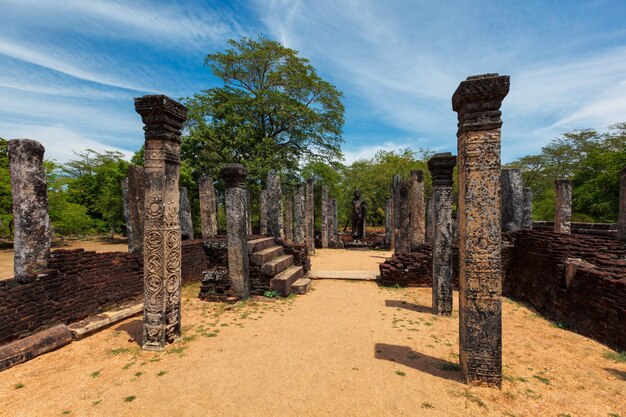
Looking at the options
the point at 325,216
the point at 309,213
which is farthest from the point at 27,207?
the point at 325,216

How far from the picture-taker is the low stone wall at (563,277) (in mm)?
5207

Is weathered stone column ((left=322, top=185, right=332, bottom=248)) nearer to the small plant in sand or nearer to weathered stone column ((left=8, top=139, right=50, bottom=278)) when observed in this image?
the small plant in sand

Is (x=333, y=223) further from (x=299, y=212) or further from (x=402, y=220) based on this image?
(x=402, y=220)

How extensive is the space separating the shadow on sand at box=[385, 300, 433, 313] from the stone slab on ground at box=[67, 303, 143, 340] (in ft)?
20.4

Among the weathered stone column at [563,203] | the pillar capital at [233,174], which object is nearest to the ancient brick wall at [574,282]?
the weathered stone column at [563,203]

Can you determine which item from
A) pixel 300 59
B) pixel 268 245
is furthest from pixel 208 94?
pixel 268 245

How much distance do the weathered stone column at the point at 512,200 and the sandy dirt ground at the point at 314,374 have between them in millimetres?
5694

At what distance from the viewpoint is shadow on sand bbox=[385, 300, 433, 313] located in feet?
23.6

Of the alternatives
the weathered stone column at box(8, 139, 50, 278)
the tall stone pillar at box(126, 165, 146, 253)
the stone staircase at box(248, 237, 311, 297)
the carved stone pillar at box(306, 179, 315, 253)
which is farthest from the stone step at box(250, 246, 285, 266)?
the carved stone pillar at box(306, 179, 315, 253)

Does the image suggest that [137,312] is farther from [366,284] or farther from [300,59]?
[300,59]

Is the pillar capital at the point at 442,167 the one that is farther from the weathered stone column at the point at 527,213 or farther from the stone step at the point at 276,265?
the weathered stone column at the point at 527,213

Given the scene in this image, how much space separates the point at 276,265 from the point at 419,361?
5.06 metres

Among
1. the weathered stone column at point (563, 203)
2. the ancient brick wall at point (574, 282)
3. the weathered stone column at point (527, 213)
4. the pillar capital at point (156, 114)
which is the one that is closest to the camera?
the pillar capital at point (156, 114)

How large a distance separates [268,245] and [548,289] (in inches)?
317
